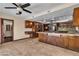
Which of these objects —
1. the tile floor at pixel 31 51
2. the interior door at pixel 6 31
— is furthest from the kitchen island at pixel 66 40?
the interior door at pixel 6 31

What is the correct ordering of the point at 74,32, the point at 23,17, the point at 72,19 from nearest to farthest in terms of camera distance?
the point at 72,19 → the point at 74,32 → the point at 23,17

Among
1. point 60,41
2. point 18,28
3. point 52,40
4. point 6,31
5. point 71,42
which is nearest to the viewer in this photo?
point 6,31

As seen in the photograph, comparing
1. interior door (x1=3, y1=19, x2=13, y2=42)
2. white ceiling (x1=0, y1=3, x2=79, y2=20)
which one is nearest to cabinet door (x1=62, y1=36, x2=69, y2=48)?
white ceiling (x1=0, y1=3, x2=79, y2=20)

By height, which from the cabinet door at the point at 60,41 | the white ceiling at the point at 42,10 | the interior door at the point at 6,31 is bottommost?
the cabinet door at the point at 60,41

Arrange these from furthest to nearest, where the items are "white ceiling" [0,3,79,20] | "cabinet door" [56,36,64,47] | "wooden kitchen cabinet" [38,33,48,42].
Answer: "wooden kitchen cabinet" [38,33,48,42] < "cabinet door" [56,36,64,47] < "white ceiling" [0,3,79,20]

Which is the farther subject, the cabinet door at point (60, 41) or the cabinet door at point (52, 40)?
the cabinet door at point (52, 40)

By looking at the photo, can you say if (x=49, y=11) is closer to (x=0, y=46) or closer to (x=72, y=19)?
(x=72, y=19)

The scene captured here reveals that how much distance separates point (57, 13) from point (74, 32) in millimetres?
1052

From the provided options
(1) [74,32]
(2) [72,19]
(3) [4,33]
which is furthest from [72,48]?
(3) [4,33]

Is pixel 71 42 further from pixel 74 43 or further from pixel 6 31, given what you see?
pixel 6 31

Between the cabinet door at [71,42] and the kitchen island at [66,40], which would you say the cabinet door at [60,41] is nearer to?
the kitchen island at [66,40]

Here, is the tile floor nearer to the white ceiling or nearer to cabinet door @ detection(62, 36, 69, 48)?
cabinet door @ detection(62, 36, 69, 48)

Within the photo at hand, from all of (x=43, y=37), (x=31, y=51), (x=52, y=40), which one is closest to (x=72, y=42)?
(x=52, y=40)

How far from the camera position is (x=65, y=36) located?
16.7ft
